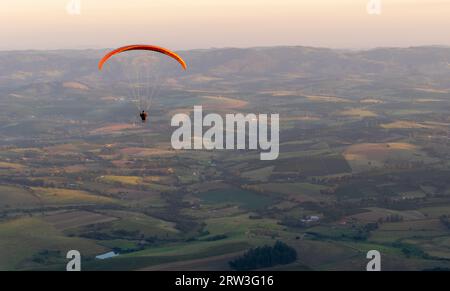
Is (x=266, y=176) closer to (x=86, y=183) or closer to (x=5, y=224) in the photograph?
(x=86, y=183)

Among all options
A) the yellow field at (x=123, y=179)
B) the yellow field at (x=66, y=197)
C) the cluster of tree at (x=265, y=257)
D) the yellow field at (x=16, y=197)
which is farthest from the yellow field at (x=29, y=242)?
the yellow field at (x=123, y=179)

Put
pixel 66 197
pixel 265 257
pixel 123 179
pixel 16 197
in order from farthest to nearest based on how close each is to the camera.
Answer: pixel 123 179
pixel 16 197
pixel 66 197
pixel 265 257

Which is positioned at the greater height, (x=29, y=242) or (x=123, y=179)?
(x=123, y=179)

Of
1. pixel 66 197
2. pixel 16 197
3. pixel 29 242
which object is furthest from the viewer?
pixel 16 197

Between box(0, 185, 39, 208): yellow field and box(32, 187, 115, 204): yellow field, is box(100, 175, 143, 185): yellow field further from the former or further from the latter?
box(0, 185, 39, 208): yellow field

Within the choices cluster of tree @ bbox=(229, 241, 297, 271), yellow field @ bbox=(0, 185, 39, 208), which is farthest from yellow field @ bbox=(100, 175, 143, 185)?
cluster of tree @ bbox=(229, 241, 297, 271)

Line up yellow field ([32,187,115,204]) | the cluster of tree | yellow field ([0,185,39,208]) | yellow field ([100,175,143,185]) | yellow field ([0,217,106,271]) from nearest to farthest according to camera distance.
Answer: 1. the cluster of tree
2. yellow field ([0,217,106,271])
3. yellow field ([0,185,39,208])
4. yellow field ([32,187,115,204])
5. yellow field ([100,175,143,185])

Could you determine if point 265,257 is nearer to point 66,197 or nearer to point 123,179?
point 66,197

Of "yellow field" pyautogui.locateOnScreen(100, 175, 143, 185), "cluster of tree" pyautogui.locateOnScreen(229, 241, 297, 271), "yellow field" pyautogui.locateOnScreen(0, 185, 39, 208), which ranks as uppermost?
"yellow field" pyautogui.locateOnScreen(100, 175, 143, 185)

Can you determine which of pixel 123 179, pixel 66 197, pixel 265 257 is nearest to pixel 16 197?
pixel 66 197
